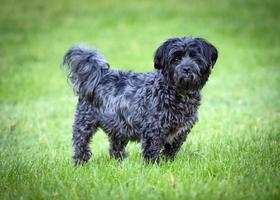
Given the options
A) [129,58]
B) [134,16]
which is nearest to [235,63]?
[129,58]

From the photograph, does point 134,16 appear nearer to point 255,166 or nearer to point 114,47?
point 114,47

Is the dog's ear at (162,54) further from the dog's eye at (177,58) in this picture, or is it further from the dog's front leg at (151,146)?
the dog's front leg at (151,146)

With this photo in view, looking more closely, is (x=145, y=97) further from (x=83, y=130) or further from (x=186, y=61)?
(x=83, y=130)

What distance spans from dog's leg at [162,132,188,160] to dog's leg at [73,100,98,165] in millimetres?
1237

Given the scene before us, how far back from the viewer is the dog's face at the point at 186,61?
7.62 meters

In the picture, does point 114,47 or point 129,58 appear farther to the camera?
point 114,47

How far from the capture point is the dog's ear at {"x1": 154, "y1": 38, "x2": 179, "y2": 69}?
7773 millimetres

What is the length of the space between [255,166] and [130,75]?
2514mm

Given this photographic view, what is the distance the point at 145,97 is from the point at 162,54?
69 centimetres

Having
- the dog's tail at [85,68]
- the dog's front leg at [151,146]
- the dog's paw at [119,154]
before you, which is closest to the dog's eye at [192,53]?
the dog's front leg at [151,146]

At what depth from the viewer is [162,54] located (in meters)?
7.84

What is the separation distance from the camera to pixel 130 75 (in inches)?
339

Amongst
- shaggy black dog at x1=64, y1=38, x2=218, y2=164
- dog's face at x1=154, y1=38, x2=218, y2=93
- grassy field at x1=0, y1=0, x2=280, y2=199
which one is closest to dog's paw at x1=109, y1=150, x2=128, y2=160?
shaggy black dog at x1=64, y1=38, x2=218, y2=164

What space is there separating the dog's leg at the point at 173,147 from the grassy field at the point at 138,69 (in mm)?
139
